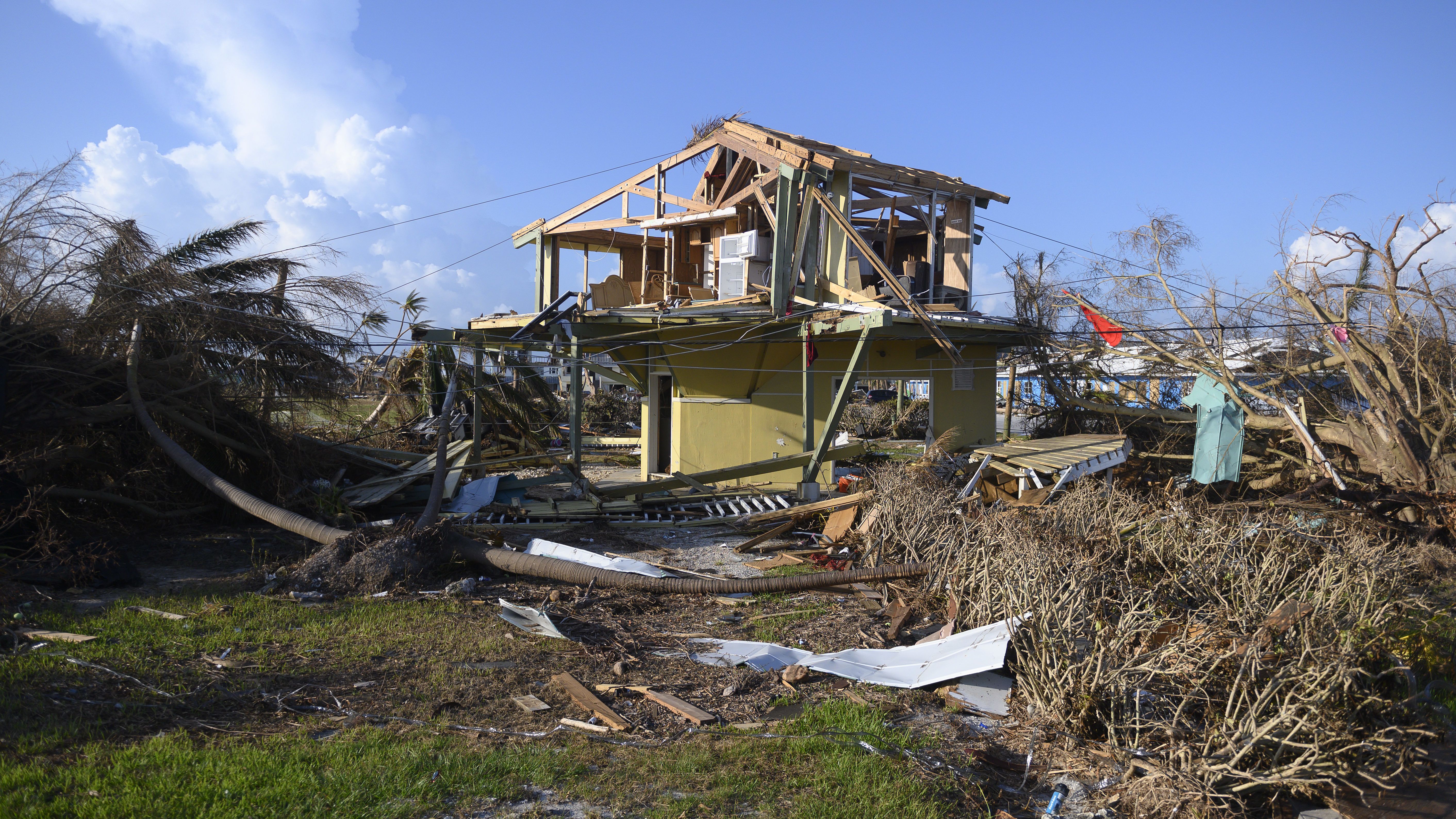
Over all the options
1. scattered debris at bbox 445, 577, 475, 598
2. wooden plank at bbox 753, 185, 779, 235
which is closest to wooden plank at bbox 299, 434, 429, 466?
scattered debris at bbox 445, 577, 475, 598

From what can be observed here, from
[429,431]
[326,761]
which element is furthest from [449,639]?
[429,431]

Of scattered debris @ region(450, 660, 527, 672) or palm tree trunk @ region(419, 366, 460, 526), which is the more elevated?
palm tree trunk @ region(419, 366, 460, 526)

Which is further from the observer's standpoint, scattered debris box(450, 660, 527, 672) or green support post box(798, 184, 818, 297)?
green support post box(798, 184, 818, 297)

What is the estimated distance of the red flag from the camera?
14586mm

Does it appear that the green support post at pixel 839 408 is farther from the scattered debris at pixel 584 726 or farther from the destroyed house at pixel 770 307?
the scattered debris at pixel 584 726

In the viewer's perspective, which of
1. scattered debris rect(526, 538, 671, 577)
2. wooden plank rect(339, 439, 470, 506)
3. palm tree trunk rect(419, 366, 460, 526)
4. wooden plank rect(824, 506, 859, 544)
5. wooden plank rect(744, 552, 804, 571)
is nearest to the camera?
scattered debris rect(526, 538, 671, 577)

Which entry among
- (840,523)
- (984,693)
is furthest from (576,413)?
(984,693)

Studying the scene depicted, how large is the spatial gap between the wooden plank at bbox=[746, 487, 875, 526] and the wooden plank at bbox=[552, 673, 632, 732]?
5567mm

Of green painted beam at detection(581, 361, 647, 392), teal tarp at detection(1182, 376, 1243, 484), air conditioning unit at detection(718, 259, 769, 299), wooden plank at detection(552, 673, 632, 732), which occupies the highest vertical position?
air conditioning unit at detection(718, 259, 769, 299)

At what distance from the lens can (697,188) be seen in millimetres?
17094

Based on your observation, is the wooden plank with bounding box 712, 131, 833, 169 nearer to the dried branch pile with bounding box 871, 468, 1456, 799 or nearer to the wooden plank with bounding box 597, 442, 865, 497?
the wooden plank with bounding box 597, 442, 865, 497

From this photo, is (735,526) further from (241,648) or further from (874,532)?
(241,648)

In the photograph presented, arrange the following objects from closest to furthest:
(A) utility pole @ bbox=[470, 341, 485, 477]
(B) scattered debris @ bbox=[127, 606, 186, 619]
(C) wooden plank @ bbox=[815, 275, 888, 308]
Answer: (B) scattered debris @ bbox=[127, 606, 186, 619] → (C) wooden plank @ bbox=[815, 275, 888, 308] → (A) utility pole @ bbox=[470, 341, 485, 477]

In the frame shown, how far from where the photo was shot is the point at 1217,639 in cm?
565
